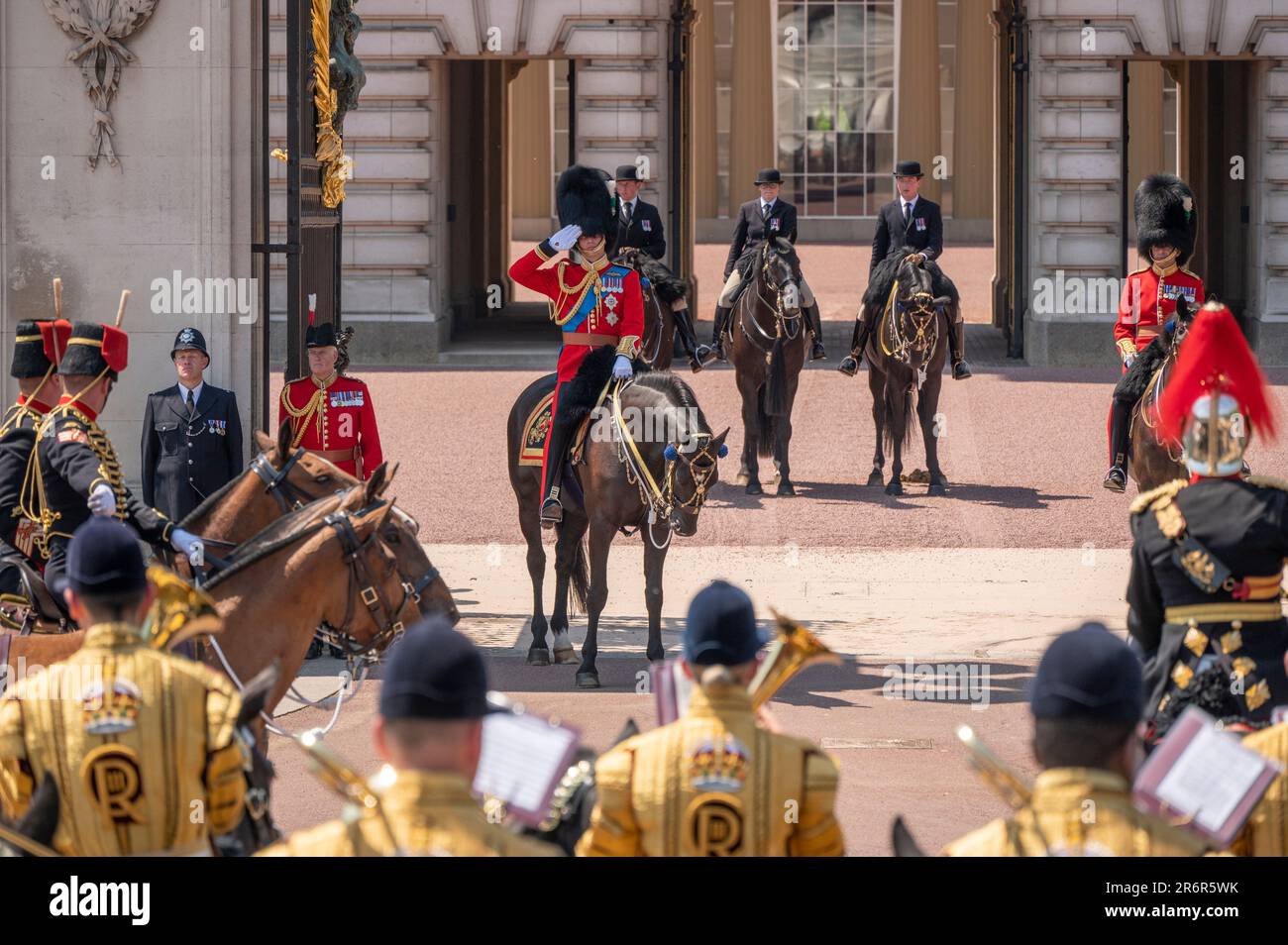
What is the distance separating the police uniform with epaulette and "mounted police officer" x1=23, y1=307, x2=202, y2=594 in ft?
11.9

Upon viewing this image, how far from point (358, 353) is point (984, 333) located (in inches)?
322

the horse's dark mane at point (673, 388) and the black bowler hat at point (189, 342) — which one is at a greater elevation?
the black bowler hat at point (189, 342)

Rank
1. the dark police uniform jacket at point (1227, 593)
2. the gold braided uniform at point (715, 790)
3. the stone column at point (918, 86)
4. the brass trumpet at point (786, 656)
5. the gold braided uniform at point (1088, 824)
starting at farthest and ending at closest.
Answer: the stone column at point (918, 86), the dark police uniform jacket at point (1227, 593), the brass trumpet at point (786, 656), the gold braided uniform at point (715, 790), the gold braided uniform at point (1088, 824)

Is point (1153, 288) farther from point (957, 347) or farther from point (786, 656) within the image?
point (786, 656)

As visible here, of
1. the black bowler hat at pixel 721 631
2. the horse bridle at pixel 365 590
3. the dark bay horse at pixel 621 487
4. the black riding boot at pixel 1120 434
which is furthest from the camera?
the black riding boot at pixel 1120 434

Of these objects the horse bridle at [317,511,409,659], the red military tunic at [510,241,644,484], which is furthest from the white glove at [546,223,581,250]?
the horse bridle at [317,511,409,659]

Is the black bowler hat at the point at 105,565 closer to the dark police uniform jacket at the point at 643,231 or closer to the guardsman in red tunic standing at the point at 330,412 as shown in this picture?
the guardsman in red tunic standing at the point at 330,412

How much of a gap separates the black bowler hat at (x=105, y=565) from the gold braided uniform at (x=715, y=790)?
127 centimetres

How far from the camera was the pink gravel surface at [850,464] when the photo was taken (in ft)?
52.0

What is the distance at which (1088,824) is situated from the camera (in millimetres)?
4090

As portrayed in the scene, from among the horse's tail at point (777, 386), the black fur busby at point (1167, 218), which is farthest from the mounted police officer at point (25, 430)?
the horse's tail at point (777, 386)

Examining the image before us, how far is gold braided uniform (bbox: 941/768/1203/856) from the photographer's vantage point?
4.07 metres

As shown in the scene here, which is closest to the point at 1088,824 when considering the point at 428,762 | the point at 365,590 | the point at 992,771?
the point at 992,771

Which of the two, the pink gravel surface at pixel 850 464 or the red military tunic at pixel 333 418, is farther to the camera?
the pink gravel surface at pixel 850 464
